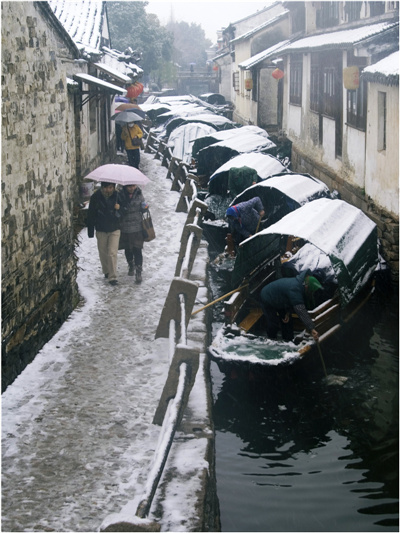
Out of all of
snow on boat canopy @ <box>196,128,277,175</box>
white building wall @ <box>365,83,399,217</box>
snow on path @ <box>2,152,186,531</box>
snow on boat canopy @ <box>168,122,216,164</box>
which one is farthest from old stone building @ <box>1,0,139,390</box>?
snow on boat canopy @ <box>168,122,216,164</box>

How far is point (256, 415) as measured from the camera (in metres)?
7.93

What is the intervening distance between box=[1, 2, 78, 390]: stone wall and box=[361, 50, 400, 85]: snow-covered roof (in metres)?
5.17

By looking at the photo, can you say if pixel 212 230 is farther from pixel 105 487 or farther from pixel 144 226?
pixel 105 487

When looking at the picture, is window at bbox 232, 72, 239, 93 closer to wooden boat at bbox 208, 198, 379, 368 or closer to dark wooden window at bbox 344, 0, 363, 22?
dark wooden window at bbox 344, 0, 363, 22

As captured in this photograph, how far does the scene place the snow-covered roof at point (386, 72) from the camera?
1059cm

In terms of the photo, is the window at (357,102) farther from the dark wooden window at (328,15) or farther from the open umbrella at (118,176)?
the open umbrella at (118,176)

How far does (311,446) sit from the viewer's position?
7270 mm

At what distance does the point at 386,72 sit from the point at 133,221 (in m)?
4.73

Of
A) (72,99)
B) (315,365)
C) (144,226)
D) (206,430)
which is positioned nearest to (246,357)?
(315,365)

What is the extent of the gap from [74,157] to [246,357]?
8.67 metres

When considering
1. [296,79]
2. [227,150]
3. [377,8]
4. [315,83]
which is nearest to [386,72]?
[377,8]

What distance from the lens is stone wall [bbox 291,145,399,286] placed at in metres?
11.7

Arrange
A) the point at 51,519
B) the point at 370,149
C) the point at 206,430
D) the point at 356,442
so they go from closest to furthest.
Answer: the point at 51,519 < the point at 206,430 < the point at 356,442 < the point at 370,149

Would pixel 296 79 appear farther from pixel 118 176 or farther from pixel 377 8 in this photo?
pixel 118 176
